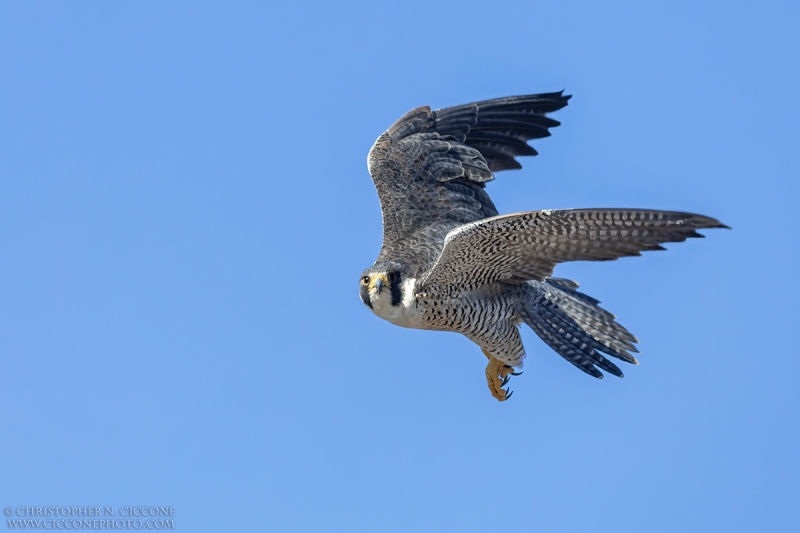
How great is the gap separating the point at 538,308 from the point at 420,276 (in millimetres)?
1322

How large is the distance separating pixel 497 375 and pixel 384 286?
267 cm

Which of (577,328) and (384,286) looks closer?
(384,286)

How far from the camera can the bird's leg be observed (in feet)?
41.4

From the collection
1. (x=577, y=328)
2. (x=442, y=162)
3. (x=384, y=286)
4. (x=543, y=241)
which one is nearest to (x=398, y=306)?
(x=384, y=286)

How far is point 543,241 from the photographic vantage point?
1008 cm

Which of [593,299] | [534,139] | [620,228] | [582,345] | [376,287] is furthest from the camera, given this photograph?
[534,139]

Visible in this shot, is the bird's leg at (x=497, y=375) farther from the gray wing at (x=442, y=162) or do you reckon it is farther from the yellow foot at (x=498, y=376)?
the gray wing at (x=442, y=162)

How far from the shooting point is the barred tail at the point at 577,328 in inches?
440

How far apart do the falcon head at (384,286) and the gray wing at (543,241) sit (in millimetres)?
212

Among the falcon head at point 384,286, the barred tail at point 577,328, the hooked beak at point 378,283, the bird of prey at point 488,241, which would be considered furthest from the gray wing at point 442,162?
the barred tail at point 577,328

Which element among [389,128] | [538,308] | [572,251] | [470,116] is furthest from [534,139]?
[572,251]

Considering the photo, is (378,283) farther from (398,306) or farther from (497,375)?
(497,375)

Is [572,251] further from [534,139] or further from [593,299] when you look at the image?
[534,139]

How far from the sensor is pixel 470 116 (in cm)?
1338
